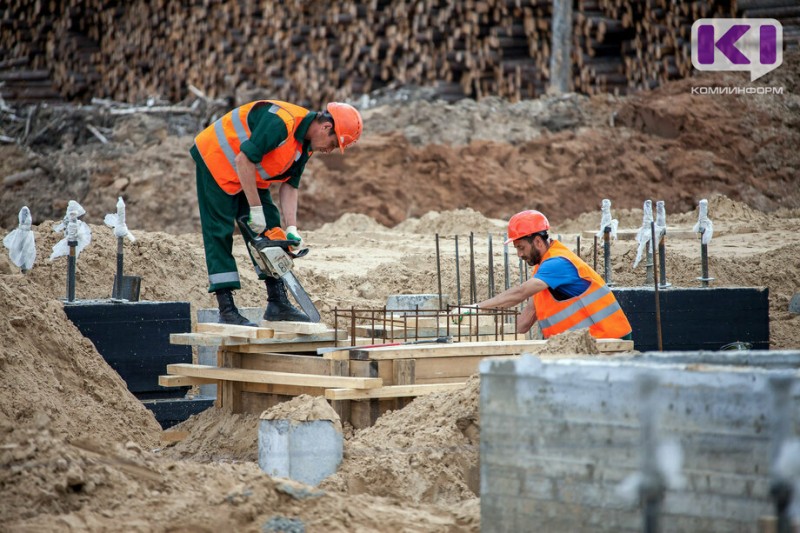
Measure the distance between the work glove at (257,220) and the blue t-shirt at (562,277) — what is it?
A: 178 centimetres

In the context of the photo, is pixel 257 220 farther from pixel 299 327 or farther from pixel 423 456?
pixel 423 456

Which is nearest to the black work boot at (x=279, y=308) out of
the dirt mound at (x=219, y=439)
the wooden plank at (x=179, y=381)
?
the dirt mound at (x=219, y=439)

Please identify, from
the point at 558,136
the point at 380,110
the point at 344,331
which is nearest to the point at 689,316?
the point at 344,331

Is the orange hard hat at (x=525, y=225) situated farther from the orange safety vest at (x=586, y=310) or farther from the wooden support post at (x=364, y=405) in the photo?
the wooden support post at (x=364, y=405)

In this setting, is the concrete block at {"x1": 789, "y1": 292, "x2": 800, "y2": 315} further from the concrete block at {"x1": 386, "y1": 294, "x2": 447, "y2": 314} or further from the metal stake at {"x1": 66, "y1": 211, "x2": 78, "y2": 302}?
the metal stake at {"x1": 66, "y1": 211, "x2": 78, "y2": 302}

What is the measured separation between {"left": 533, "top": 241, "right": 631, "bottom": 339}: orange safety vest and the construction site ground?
65.1 inches

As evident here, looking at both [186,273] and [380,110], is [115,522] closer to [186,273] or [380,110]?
[186,273]

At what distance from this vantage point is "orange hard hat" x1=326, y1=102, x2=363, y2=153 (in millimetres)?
6078

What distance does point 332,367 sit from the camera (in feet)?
18.7

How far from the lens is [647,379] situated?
10.7 feet

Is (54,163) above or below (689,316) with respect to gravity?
above

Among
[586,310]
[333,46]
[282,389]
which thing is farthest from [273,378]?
[333,46]

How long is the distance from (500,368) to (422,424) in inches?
58.4

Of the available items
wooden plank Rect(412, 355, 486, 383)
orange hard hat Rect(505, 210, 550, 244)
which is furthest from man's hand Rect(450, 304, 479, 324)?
orange hard hat Rect(505, 210, 550, 244)
